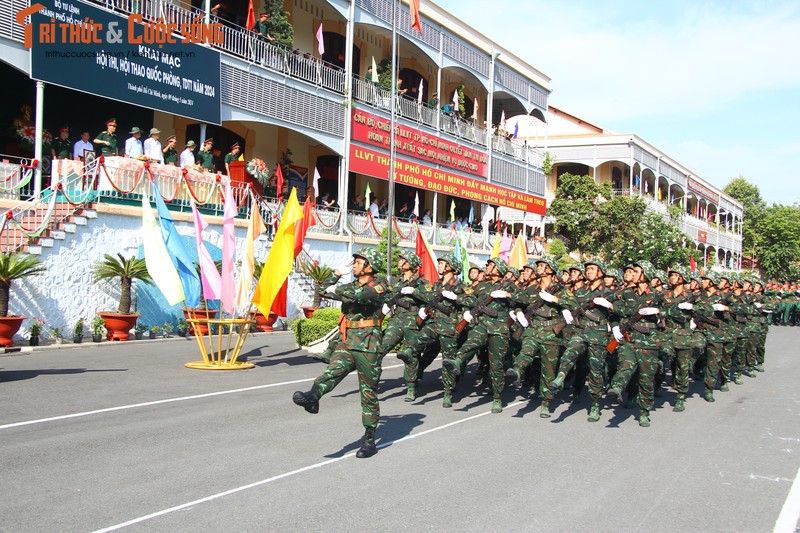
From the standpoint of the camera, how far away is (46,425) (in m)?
7.50

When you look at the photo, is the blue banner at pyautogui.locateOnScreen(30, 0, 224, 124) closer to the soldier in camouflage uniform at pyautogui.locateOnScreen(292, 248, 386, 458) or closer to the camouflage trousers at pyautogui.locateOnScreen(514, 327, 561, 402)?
the soldier in camouflage uniform at pyautogui.locateOnScreen(292, 248, 386, 458)

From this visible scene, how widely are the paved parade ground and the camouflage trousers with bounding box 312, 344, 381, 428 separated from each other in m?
0.45

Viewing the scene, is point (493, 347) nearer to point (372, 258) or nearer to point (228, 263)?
point (372, 258)

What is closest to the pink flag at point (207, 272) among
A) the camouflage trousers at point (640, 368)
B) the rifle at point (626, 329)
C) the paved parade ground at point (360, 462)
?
the paved parade ground at point (360, 462)

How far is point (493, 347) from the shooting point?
9.65 metres

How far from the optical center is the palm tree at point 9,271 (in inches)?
500

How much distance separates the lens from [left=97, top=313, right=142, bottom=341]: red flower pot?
580 inches

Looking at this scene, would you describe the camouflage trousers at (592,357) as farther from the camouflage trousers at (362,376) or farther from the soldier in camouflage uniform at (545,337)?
the camouflage trousers at (362,376)

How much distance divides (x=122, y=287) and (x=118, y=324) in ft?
2.60

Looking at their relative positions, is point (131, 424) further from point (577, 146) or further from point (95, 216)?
point (577, 146)

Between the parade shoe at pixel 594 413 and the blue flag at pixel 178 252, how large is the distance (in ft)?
23.6

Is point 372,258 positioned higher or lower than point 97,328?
higher

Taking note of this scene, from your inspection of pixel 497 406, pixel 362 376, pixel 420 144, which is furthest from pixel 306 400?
pixel 420 144

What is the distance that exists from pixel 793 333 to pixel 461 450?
25.4m
